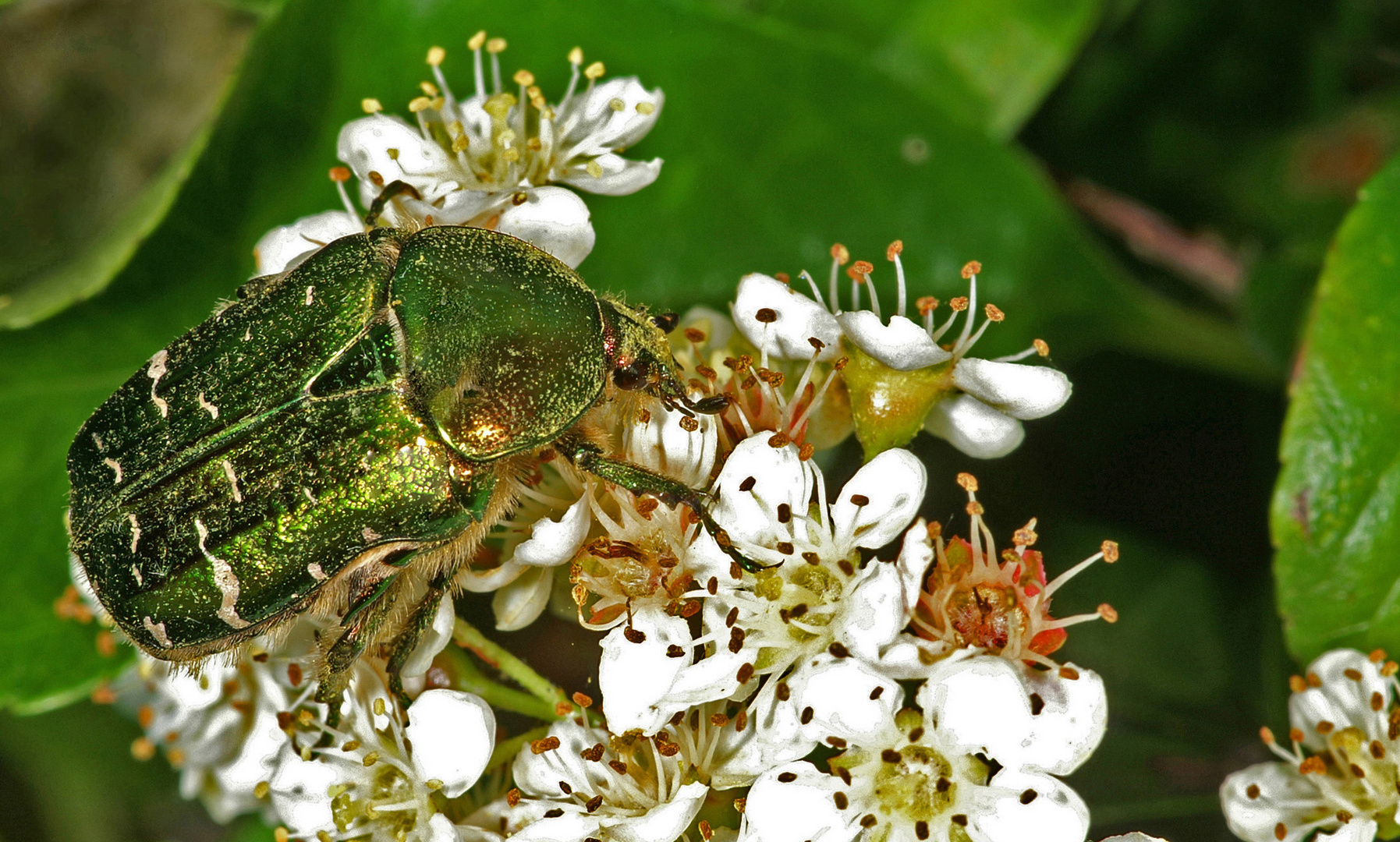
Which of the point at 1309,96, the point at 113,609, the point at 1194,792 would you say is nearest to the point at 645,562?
the point at 113,609

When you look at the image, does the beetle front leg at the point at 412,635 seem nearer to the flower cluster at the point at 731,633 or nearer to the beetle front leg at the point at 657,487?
the flower cluster at the point at 731,633

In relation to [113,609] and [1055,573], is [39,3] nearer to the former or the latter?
[113,609]

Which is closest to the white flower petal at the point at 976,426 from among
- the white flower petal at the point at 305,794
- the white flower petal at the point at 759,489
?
the white flower petal at the point at 759,489

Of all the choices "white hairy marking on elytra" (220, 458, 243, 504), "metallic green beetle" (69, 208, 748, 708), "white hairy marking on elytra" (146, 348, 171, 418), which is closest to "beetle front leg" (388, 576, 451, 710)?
"metallic green beetle" (69, 208, 748, 708)

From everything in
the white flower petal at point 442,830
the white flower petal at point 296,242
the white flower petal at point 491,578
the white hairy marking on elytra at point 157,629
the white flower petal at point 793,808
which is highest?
the white flower petal at point 793,808

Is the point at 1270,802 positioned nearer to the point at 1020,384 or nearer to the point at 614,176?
the point at 1020,384

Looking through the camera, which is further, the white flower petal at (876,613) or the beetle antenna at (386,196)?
the beetle antenna at (386,196)

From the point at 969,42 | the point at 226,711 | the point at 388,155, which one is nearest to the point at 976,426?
the point at 388,155

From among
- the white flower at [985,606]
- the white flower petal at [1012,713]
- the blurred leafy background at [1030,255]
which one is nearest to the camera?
the white flower petal at [1012,713]
